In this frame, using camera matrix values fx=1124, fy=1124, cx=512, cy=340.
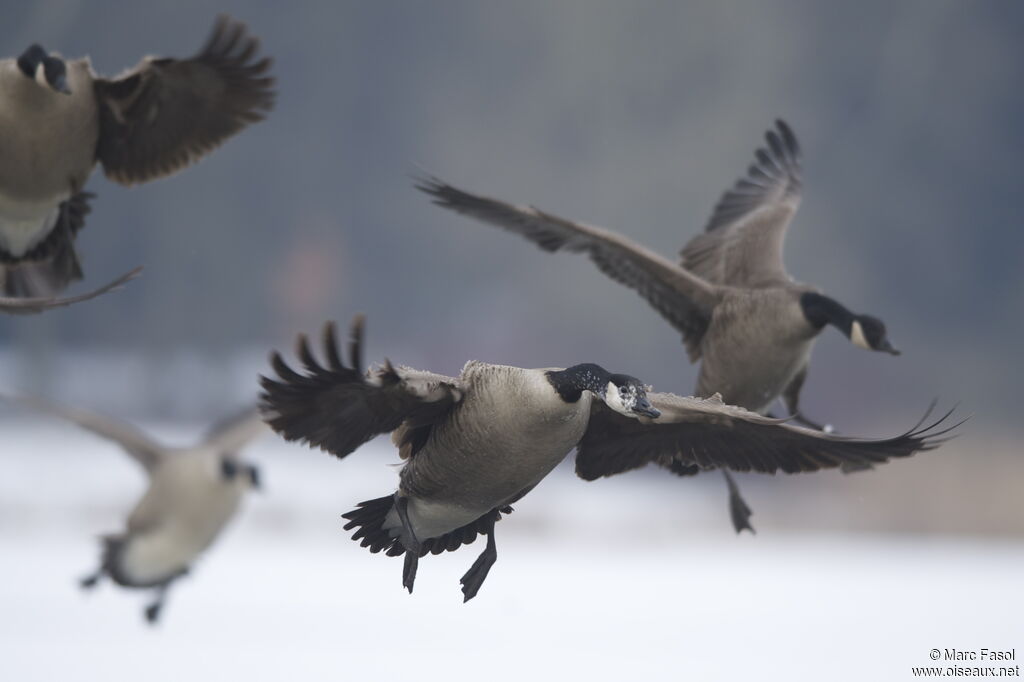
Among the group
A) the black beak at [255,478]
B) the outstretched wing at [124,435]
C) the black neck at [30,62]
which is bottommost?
the black beak at [255,478]

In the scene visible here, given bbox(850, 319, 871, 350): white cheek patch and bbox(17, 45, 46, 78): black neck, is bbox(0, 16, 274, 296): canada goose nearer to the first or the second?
bbox(17, 45, 46, 78): black neck

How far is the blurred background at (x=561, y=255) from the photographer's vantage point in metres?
5.10

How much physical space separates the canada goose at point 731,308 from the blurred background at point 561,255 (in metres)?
1.47

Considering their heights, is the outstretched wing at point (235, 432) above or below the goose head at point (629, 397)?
above

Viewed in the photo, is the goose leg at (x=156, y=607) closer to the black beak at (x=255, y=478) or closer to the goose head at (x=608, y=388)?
the black beak at (x=255, y=478)

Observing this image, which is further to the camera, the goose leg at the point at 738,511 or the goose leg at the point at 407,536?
the goose leg at the point at 738,511

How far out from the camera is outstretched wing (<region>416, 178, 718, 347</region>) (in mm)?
2885

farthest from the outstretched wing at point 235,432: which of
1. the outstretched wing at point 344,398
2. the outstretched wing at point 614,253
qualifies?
the outstretched wing at point 344,398

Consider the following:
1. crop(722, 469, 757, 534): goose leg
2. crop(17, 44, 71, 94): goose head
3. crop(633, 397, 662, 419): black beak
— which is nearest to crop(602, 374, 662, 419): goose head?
crop(633, 397, 662, 419): black beak

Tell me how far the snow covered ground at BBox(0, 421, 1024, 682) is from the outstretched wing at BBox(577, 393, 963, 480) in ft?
2.12

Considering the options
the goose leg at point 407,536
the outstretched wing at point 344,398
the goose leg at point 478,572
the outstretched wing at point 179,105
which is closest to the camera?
the outstretched wing at point 344,398

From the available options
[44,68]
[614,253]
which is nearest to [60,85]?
[44,68]

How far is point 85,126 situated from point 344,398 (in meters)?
1.13

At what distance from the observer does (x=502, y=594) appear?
382cm
